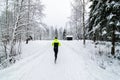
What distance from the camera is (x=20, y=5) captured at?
46.5 feet

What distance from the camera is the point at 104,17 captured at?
12828mm

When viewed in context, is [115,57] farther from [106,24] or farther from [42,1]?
[42,1]

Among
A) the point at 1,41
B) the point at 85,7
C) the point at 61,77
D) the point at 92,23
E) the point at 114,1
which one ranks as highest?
the point at 85,7

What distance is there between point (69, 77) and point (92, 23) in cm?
956

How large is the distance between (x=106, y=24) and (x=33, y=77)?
9.20 m

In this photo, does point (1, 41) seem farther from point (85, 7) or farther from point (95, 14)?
point (85, 7)

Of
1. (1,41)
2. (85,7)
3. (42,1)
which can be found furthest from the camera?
(42,1)

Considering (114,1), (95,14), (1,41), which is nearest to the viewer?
(114,1)

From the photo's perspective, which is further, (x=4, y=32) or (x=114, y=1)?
(x=4, y=32)

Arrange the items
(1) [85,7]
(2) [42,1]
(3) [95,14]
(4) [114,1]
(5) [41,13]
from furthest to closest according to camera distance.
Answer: (2) [42,1] < (5) [41,13] < (1) [85,7] < (3) [95,14] < (4) [114,1]

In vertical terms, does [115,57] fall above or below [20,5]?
below

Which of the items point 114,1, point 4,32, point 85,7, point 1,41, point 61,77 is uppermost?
point 85,7

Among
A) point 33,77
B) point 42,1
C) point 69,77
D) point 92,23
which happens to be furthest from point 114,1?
point 42,1

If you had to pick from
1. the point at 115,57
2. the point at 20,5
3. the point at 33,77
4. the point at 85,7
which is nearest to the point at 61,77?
the point at 33,77
